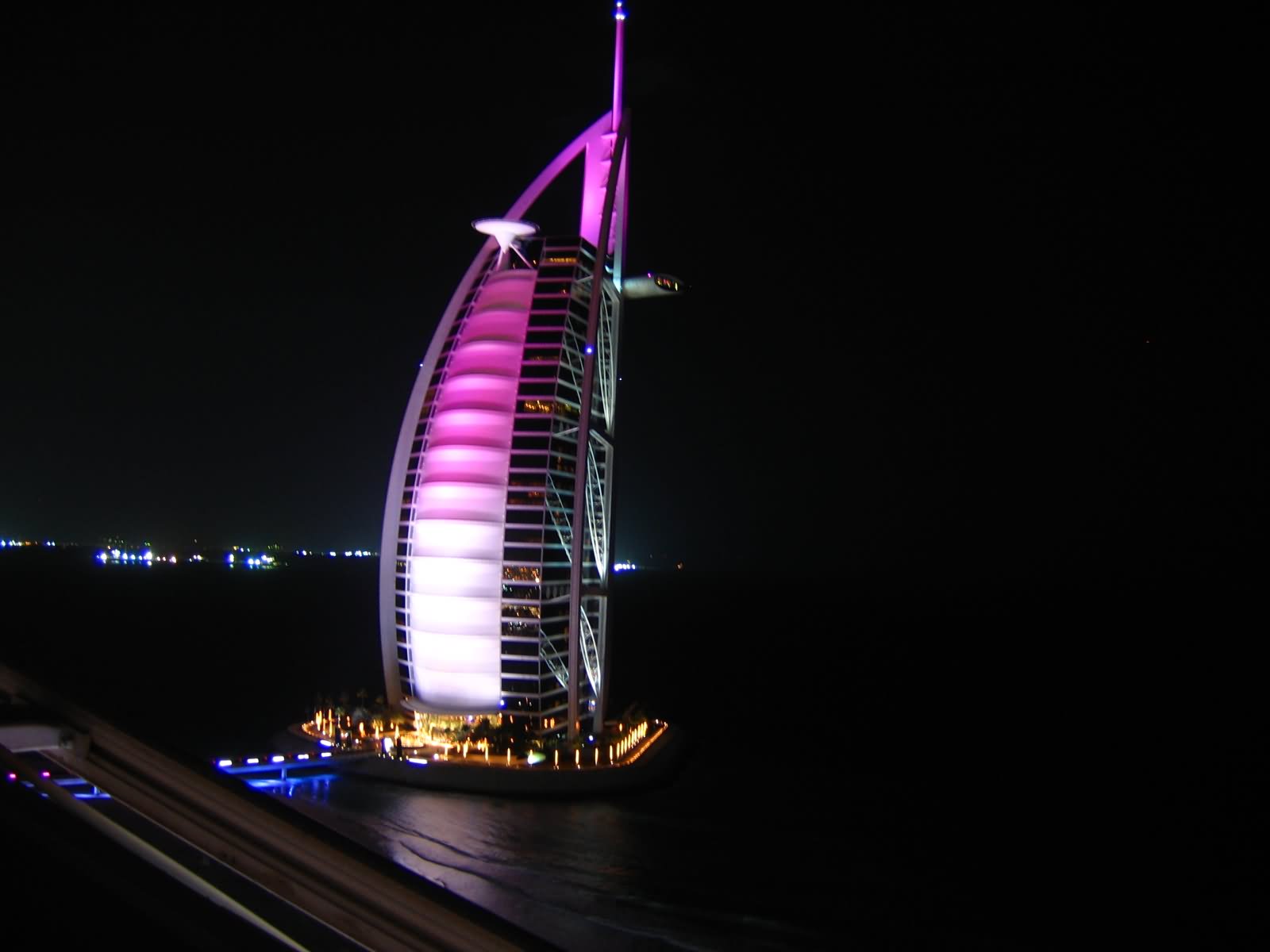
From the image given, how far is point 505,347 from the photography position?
36.4 m

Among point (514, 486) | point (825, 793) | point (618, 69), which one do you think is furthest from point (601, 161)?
point (825, 793)

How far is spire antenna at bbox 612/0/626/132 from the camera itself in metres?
39.0

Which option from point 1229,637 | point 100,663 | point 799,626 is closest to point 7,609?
point 100,663

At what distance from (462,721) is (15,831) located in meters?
31.7

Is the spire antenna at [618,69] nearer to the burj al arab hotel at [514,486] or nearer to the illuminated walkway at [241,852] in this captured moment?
the burj al arab hotel at [514,486]

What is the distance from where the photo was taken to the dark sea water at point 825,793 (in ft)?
74.8

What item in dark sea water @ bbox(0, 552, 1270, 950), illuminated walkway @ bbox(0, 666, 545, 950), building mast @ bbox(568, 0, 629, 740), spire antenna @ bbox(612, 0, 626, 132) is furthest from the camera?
spire antenna @ bbox(612, 0, 626, 132)

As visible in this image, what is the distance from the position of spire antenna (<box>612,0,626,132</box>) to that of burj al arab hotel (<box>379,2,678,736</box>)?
8 cm

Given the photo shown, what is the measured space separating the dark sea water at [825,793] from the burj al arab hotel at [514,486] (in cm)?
580

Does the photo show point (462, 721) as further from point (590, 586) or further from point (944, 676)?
point (944, 676)

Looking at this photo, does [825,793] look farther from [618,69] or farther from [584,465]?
[618,69]

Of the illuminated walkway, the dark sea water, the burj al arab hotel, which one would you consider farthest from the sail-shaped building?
the illuminated walkway

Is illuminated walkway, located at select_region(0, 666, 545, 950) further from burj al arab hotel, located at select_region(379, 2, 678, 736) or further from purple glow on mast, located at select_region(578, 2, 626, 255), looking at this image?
purple glow on mast, located at select_region(578, 2, 626, 255)

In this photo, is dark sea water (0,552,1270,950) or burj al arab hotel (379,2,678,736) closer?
dark sea water (0,552,1270,950)
